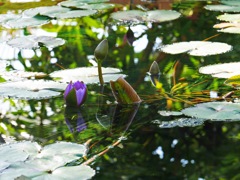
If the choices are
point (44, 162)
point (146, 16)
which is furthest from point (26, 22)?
point (44, 162)

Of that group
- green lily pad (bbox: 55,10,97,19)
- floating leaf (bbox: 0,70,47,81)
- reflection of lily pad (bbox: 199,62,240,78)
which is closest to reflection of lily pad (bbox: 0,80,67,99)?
floating leaf (bbox: 0,70,47,81)

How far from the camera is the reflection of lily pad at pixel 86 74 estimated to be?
1.81 m

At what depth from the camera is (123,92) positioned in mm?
1612

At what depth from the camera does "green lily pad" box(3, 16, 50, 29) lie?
2.65 metres

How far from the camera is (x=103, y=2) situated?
125 inches

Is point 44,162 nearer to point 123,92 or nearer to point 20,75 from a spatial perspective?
point 123,92

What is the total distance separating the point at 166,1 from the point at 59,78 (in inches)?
56.4

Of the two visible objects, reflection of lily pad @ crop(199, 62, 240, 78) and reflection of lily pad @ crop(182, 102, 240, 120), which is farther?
reflection of lily pad @ crop(199, 62, 240, 78)

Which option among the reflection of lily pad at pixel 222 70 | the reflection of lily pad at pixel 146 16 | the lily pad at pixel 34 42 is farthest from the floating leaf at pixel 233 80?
the reflection of lily pad at pixel 146 16

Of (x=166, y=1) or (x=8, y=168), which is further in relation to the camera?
(x=166, y=1)

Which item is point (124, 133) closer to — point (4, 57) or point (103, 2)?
point (4, 57)

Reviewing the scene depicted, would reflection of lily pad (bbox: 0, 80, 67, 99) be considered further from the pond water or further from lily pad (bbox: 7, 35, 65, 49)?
lily pad (bbox: 7, 35, 65, 49)

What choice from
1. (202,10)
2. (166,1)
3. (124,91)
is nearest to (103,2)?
(166,1)

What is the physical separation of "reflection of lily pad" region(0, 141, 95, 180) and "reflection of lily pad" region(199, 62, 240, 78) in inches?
27.3
